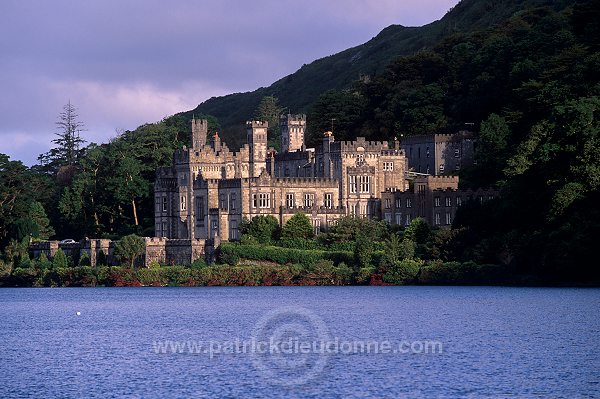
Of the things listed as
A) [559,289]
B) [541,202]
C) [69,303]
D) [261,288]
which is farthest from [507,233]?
[69,303]

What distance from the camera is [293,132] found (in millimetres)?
136500

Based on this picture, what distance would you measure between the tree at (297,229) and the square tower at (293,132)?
18.9m

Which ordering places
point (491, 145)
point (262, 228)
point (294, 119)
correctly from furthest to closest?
point (294, 119) < point (491, 145) < point (262, 228)

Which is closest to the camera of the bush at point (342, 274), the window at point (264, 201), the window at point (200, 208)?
the bush at point (342, 274)

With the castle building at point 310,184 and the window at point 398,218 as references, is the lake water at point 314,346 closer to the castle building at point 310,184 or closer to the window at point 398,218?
the window at point 398,218

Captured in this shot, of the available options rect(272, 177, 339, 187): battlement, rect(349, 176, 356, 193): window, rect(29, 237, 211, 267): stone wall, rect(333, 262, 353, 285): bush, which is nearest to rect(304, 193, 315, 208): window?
rect(272, 177, 339, 187): battlement

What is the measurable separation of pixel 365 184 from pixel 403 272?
1841cm

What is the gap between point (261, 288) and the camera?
11175 cm

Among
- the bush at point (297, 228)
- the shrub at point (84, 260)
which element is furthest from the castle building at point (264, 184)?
the shrub at point (84, 260)

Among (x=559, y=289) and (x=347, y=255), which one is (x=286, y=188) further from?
(x=559, y=289)

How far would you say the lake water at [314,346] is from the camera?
52.9m

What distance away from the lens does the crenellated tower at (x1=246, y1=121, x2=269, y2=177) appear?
13038cm

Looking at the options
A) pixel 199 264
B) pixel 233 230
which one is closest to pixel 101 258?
pixel 199 264

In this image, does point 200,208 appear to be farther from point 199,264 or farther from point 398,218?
point 398,218
